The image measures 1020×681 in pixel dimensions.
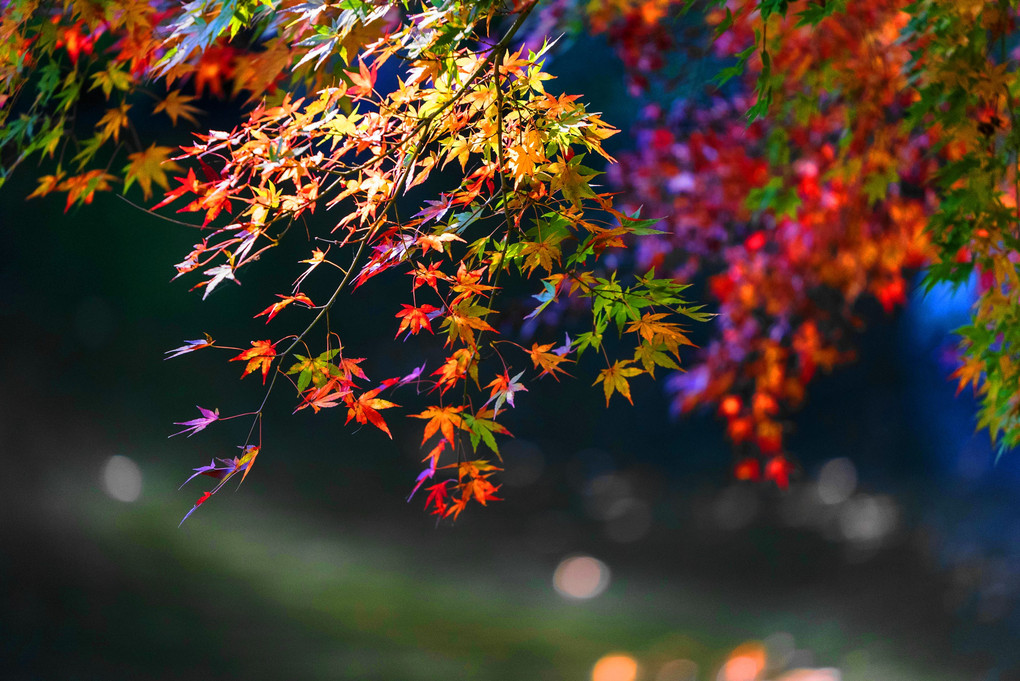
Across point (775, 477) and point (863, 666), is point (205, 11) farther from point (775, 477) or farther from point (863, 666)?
point (775, 477)

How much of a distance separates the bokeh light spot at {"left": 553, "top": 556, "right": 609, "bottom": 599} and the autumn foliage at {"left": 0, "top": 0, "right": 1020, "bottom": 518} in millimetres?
746

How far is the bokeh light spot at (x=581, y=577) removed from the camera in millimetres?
3631

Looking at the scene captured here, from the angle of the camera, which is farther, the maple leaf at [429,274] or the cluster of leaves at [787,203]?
→ the cluster of leaves at [787,203]

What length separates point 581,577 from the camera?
372 cm

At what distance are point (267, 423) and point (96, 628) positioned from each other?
1.32 m

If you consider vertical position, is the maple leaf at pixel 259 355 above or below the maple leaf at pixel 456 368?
above

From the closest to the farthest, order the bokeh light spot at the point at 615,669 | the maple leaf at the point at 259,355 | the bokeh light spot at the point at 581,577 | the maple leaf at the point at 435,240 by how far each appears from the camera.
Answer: the maple leaf at the point at 435,240 → the maple leaf at the point at 259,355 → the bokeh light spot at the point at 615,669 → the bokeh light spot at the point at 581,577

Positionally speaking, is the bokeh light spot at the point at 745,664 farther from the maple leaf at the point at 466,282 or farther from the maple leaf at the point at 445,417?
the maple leaf at the point at 466,282

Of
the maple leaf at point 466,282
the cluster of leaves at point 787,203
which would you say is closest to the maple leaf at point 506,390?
the maple leaf at point 466,282

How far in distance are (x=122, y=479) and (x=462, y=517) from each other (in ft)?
5.70

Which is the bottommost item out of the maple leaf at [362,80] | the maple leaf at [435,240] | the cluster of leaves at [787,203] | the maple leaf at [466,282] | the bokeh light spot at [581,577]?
the maple leaf at [466,282]

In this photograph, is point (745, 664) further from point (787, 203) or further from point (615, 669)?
point (787, 203)

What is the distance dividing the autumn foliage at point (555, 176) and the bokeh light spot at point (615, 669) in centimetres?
94

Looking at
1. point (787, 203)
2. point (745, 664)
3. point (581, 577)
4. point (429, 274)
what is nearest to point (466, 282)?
point (429, 274)
